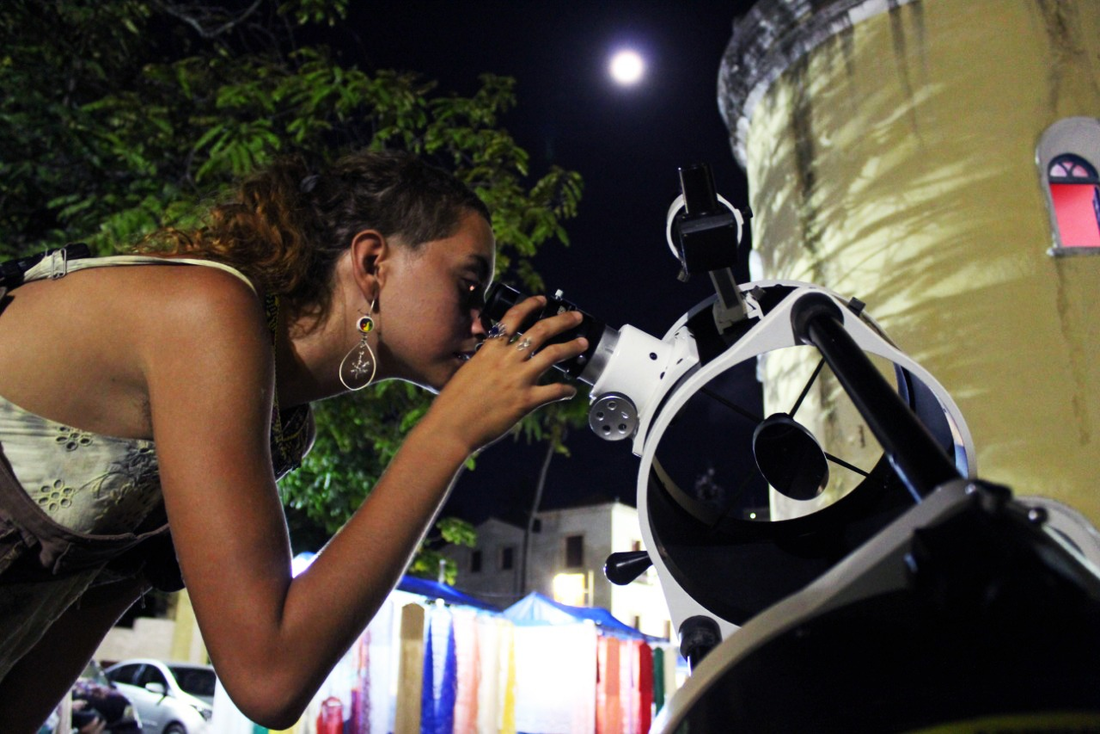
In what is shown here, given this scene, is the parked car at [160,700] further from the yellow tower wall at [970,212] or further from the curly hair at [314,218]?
the curly hair at [314,218]

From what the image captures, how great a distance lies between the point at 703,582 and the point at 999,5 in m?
8.75

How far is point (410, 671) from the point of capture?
601 cm

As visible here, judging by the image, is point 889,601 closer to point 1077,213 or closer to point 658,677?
point 1077,213

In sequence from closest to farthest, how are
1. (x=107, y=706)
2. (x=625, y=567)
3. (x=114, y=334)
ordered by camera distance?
(x=114, y=334) < (x=625, y=567) < (x=107, y=706)

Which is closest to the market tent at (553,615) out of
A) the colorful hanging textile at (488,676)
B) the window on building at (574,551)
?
the colorful hanging textile at (488,676)

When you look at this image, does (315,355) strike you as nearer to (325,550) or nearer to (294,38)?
(325,550)

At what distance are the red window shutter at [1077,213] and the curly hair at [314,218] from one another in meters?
7.78

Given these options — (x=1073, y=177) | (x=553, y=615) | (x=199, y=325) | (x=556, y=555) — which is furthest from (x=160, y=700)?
(x=556, y=555)

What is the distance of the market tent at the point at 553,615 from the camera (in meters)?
8.28

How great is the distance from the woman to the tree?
12.6 ft

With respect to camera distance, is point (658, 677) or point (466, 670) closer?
point (466, 670)

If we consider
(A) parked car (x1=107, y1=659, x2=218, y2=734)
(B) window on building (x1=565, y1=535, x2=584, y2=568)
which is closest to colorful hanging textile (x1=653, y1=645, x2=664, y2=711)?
(A) parked car (x1=107, y1=659, x2=218, y2=734)

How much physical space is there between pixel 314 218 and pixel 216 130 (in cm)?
401

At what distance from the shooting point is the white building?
27766 mm
